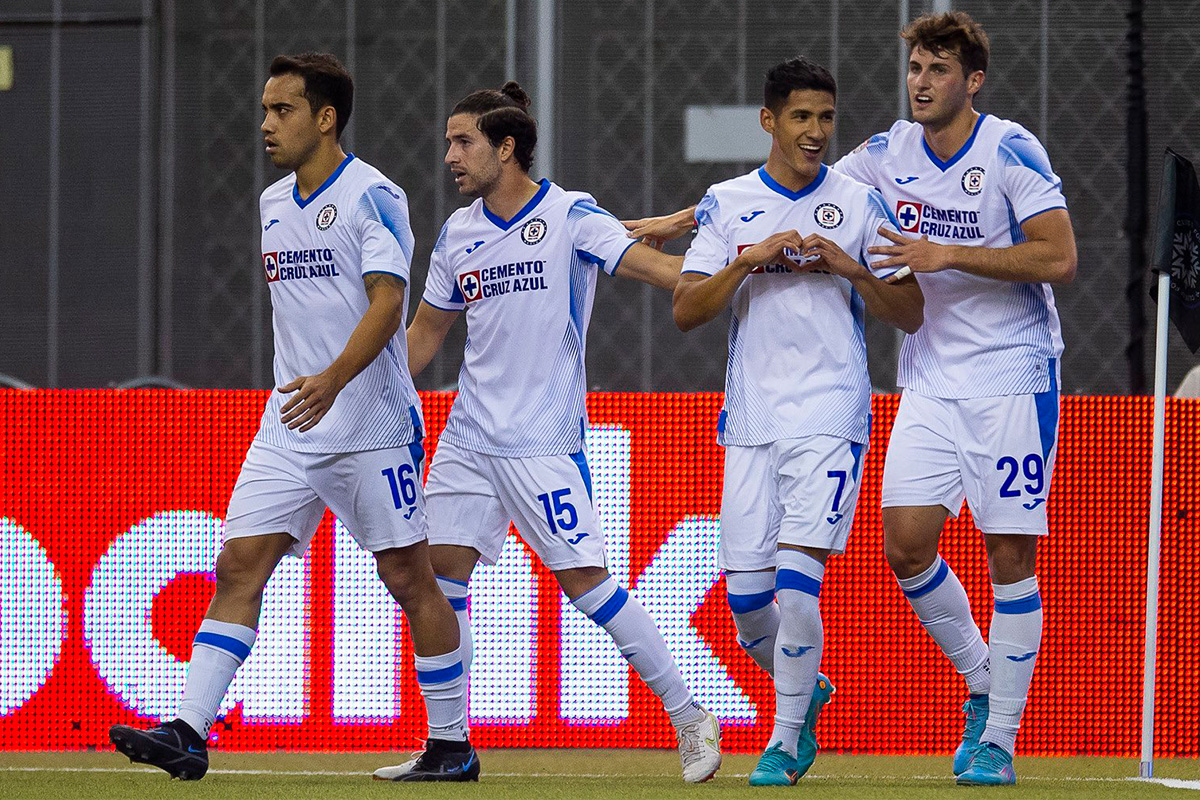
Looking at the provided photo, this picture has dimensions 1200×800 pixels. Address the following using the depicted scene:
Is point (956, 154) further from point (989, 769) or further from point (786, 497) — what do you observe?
point (989, 769)

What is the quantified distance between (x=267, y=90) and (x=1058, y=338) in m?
2.25

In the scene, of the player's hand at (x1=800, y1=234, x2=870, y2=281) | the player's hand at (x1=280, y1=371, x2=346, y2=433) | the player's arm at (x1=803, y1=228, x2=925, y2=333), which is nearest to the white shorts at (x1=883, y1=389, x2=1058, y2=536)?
the player's arm at (x1=803, y1=228, x2=925, y2=333)

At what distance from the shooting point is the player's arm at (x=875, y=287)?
4246 mm

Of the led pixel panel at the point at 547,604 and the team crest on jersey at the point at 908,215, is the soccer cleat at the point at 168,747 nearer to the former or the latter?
the led pixel panel at the point at 547,604

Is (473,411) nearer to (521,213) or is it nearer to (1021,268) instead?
(521,213)

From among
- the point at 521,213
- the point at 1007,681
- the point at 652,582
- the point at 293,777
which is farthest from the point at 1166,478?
the point at 293,777

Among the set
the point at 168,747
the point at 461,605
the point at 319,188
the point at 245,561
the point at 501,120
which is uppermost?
the point at 501,120

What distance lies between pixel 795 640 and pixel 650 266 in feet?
3.56

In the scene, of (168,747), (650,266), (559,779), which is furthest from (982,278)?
(168,747)

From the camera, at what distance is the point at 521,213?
15.6 ft

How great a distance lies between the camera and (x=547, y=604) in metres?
5.66

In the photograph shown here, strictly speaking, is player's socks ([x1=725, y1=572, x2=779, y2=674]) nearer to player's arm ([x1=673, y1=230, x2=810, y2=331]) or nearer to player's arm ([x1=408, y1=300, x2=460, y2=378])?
player's arm ([x1=673, y1=230, x2=810, y2=331])

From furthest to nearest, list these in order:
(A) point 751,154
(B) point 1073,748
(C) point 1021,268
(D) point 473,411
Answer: (A) point 751,154, (B) point 1073,748, (D) point 473,411, (C) point 1021,268

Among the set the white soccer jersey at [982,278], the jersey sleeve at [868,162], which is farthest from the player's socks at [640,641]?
the jersey sleeve at [868,162]
